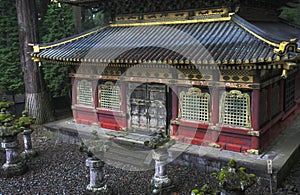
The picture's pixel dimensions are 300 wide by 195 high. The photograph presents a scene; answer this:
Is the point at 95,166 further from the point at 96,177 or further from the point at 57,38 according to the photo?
the point at 57,38

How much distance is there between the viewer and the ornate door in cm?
1158

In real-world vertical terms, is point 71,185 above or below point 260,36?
below

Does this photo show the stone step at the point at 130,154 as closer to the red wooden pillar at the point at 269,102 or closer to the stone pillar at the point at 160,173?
the stone pillar at the point at 160,173

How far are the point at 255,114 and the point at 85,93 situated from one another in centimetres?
760

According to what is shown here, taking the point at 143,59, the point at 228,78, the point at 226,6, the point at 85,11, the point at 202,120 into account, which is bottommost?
the point at 202,120

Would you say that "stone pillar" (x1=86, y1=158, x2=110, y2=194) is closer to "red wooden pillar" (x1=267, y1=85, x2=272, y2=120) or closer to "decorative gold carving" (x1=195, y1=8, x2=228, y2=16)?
"red wooden pillar" (x1=267, y1=85, x2=272, y2=120)

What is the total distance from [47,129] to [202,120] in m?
7.66

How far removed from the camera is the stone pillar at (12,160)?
31.8 feet

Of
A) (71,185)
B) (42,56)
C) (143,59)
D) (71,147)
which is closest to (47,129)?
(71,147)

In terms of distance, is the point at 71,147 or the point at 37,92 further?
the point at 37,92

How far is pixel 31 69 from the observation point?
15359mm

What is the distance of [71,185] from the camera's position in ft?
29.2

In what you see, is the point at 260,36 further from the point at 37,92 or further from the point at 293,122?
the point at 37,92

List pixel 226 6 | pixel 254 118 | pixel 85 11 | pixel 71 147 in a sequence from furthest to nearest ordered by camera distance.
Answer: pixel 85 11 < pixel 71 147 < pixel 226 6 < pixel 254 118
